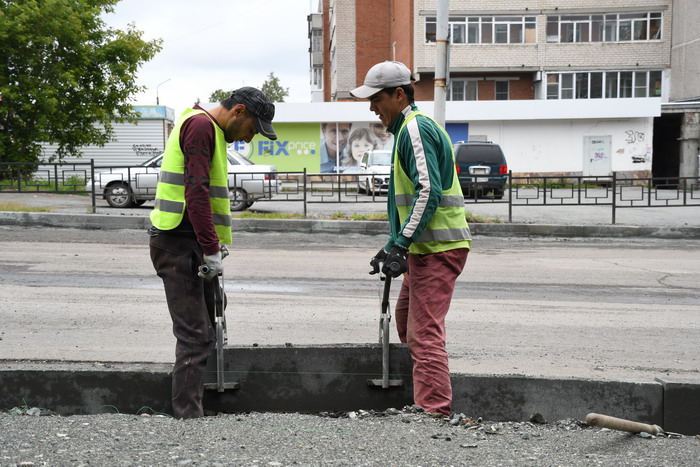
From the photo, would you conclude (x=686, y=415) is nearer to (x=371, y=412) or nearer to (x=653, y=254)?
(x=371, y=412)

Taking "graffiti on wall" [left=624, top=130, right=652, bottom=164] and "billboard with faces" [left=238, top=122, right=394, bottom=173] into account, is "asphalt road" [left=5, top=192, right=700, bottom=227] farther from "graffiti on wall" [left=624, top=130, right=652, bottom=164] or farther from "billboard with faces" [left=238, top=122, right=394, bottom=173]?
"graffiti on wall" [left=624, top=130, right=652, bottom=164]

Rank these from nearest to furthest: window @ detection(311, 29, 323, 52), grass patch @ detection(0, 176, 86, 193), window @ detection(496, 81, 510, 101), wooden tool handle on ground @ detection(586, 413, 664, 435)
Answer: wooden tool handle on ground @ detection(586, 413, 664, 435)
grass patch @ detection(0, 176, 86, 193)
window @ detection(496, 81, 510, 101)
window @ detection(311, 29, 323, 52)

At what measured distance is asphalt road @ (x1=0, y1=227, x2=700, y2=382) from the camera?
626 cm

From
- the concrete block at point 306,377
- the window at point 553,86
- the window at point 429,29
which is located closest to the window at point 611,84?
the window at point 553,86

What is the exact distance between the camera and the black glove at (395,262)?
4.38m

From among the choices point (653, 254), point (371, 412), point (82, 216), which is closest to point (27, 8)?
point (82, 216)

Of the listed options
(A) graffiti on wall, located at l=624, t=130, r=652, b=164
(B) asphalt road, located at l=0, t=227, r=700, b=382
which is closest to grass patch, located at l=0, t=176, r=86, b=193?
(B) asphalt road, located at l=0, t=227, r=700, b=382

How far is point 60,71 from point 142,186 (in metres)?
11.1

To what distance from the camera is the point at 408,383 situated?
200 inches

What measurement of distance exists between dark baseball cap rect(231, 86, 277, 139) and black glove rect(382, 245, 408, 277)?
957 mm

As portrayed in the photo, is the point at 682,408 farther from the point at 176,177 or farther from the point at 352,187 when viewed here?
the point at 352,187

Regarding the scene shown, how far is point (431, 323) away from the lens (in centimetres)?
457

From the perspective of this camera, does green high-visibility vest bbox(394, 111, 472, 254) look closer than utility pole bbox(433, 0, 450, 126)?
Yes

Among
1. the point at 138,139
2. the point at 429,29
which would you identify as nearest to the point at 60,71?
the point at 138,139
